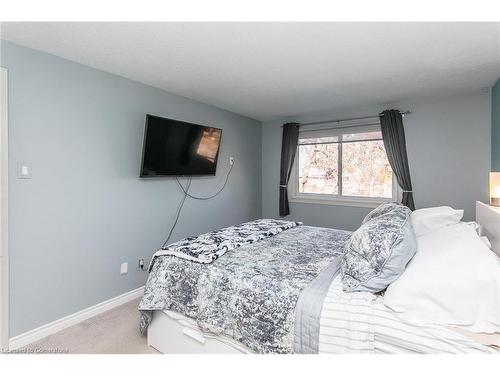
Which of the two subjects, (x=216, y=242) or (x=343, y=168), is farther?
(x=343, y=168)

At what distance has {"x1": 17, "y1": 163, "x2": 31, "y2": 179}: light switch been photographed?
2.08 meters

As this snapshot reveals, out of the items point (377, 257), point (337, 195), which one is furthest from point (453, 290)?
point (337, 195)

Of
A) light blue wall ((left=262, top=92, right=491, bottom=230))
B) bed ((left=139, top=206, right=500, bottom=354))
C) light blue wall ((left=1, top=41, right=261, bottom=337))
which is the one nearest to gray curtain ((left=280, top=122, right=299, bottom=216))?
light blue wall ((left=262, top=92, right=491, bottom=230))

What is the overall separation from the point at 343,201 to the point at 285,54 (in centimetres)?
262

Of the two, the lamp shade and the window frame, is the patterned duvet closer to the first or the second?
the lamp shade

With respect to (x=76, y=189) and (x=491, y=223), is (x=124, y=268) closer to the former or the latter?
(x=76, y=189)

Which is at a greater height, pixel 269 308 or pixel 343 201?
pixel 343 201

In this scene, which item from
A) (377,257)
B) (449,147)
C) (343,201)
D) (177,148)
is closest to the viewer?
(377,257)

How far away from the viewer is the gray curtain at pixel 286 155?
176 inches

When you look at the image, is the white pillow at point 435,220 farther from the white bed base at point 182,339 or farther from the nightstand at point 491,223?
the white bed base at point 182,339

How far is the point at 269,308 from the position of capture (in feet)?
4.91

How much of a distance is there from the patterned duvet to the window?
2056mm

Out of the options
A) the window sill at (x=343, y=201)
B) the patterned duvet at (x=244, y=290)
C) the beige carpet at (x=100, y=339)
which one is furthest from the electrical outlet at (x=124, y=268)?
the window sill at (x=343, y=201)
